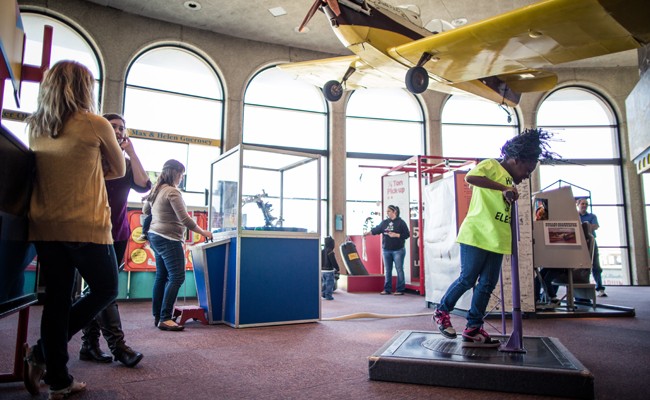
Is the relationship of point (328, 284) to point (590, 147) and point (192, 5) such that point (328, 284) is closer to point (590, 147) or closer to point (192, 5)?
point (192, 5)

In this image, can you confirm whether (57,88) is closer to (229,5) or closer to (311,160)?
(311,160)

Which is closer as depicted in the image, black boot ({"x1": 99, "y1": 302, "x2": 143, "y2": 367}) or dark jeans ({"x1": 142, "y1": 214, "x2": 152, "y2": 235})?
black boot ({"x1": 99, "y1": 302, "x2": 143, "y2": 367})

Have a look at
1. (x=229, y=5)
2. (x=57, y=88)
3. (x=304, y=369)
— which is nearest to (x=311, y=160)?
(x=304, y=369)

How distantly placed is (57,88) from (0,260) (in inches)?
30.1

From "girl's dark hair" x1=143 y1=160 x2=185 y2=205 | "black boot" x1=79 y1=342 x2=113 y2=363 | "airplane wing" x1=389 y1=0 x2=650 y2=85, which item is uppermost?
"airplane wing" x1=389 y1=0 x2=650 y2=85

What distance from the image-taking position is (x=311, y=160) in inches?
199

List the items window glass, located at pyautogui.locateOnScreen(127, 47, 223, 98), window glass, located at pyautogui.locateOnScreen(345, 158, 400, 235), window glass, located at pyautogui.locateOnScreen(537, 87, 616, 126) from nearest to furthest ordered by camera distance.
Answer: window glass, located at pyautogui.locateOnScreen(127, 47, 223, 98) < window glass, located at pyautogui.locateOnScreen(345, 158, 400, 235) < window glass, located at pyautogui.locateOnScreen(537, 87, 616, 126)

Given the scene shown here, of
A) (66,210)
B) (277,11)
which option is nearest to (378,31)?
(277,11)

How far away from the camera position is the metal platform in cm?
215

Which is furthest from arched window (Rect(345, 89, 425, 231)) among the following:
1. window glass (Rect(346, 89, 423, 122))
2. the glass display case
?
the glass display case

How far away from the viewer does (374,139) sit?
1135 centimetres

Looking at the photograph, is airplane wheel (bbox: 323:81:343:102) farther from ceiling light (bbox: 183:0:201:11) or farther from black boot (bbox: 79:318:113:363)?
black boot (bbox: 79:318:113:363)

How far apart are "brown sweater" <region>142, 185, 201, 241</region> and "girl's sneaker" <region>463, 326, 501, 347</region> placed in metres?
2.36

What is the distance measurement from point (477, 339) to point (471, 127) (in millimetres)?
9820
